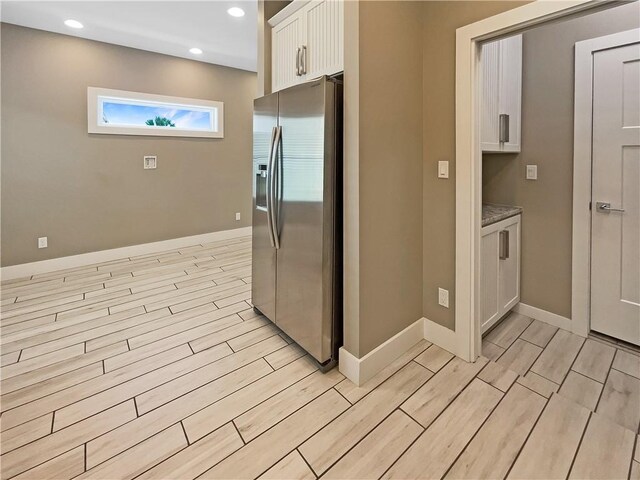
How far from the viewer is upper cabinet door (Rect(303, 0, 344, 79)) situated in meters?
1.94

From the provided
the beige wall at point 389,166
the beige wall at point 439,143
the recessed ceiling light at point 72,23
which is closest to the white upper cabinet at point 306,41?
the beige wall at point 389,166

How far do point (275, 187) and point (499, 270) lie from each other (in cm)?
182

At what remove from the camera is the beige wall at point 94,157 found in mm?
3738

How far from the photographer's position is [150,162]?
4.70 metres

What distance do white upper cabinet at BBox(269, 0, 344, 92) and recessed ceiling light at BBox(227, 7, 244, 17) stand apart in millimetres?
1157

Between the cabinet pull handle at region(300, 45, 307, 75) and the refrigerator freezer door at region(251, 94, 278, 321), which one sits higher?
the cabinet pull handle at region(300, 45, 307, 75)

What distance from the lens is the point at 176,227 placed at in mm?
5062

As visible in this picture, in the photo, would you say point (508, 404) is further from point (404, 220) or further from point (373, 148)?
point (373, 148)

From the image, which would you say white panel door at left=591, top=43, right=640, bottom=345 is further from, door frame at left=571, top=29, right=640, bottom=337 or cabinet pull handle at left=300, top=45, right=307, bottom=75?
cabinet pull handle at left=300, top=45, right=307, bottom=75

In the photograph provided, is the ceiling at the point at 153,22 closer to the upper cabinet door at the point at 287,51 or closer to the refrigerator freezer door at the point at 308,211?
the upper cabinet door at the point at 287,51

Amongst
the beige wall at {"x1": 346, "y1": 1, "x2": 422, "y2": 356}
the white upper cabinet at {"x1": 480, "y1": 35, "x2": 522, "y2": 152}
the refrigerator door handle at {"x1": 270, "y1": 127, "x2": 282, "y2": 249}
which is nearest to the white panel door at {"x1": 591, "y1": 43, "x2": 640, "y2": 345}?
the white upper cabinet at {"x1": 480, "y1": 35, "x2": 522, "y2": 152}

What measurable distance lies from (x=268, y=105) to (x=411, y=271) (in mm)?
1519

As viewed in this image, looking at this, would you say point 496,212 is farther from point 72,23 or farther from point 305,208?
point 72,23

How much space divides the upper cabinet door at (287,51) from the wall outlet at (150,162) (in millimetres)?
2904
